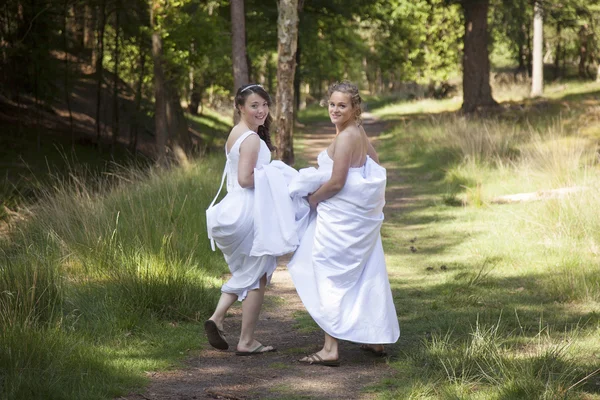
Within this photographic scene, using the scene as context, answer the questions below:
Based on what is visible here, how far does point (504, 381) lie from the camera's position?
4.57 metres

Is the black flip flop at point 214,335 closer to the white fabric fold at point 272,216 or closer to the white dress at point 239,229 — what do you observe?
the white dress at point 239,229

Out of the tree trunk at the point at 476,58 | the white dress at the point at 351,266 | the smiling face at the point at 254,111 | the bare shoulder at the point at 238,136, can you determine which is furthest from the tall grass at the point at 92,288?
the tree trunk at the point at 476,58

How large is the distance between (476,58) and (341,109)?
19.8 metres

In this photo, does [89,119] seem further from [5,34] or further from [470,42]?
[470,42]

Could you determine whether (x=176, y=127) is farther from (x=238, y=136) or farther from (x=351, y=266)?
(x=351, y=266)

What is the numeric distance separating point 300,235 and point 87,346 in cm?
167

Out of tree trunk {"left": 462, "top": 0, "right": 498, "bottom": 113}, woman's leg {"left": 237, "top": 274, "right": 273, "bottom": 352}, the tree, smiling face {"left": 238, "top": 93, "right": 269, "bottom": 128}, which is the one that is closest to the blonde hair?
smiling face {"left": 238, "top": 93, "right": 269, "bottom": 128}

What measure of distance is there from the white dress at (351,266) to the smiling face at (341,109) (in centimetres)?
31

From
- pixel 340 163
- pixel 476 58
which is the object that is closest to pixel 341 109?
pixel 340 163

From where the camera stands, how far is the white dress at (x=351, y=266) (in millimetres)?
5461

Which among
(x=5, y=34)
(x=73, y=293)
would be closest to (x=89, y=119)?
(x=5, y=34)

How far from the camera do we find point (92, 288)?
670 cm

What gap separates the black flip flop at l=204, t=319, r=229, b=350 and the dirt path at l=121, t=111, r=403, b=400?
9 cm

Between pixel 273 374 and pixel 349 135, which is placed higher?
pixel 349 135
